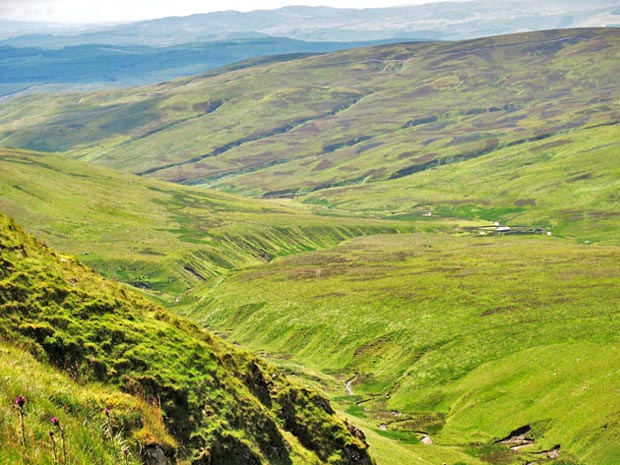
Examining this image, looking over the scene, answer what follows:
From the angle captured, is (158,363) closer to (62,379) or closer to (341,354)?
(62,379)

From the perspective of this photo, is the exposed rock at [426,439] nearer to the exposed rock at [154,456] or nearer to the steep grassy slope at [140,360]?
the steep grassy slope at [140,360]

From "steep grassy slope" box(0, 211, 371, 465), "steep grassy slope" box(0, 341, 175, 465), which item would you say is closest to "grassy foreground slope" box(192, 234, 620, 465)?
"steep grassy slope" box(0, 211, 371, 465)

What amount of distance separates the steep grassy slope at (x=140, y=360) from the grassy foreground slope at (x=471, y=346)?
58.7m

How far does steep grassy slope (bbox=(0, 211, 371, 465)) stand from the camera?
32.7 meters

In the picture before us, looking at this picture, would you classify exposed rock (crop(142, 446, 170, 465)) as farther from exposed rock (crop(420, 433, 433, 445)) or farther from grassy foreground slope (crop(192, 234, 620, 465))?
exposed rock (crop(420, 433, 433, 445))

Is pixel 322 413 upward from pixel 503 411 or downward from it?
upward

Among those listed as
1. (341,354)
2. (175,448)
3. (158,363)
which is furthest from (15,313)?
(341,354)

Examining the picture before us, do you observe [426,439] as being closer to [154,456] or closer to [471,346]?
[471,346]

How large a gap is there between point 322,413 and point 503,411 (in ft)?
208

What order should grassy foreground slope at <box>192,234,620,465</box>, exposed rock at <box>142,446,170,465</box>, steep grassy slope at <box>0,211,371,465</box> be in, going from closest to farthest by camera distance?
exposed rock at <box>142,446,170,465</box> < steep grassy slope at <box>0,211,371,465</box> < grassy foreground slope at <box>192,234,620,465</box>

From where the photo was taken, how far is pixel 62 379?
1142 inches

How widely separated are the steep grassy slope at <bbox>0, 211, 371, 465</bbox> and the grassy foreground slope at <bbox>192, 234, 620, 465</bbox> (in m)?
58.7

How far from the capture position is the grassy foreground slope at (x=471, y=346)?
99.0 m

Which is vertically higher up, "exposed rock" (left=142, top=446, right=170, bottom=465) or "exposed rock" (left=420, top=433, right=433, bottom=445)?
"exposed rock" (left=142, top=446, right=170, bottom=465)
